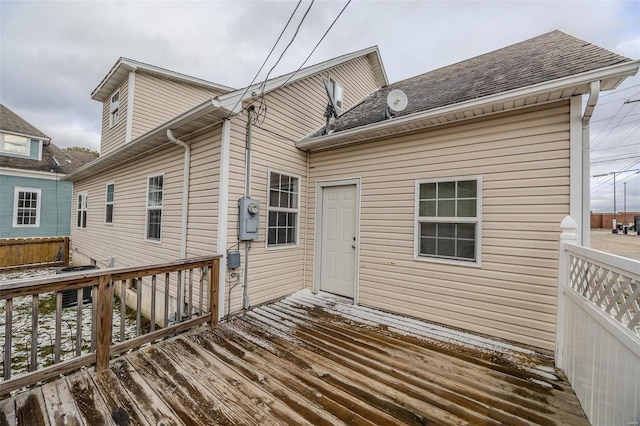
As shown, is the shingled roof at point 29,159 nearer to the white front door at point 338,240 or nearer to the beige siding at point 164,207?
the beige siding at point 164,207

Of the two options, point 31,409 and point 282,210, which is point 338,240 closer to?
point 282,210

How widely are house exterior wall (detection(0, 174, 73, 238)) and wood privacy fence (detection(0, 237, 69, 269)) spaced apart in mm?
1794

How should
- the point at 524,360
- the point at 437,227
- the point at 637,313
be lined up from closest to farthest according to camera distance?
the point at 637,313, the point at 524,360, the point at 437,227

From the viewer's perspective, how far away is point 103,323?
2643 mm

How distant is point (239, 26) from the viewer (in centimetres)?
475

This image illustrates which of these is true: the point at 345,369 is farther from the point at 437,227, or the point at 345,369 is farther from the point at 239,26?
the point at 239,26

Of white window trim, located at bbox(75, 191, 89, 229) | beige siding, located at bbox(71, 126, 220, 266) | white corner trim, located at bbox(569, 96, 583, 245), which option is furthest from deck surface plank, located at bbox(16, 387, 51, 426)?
white window trim, located at bbox(75, 191, 89, 229)

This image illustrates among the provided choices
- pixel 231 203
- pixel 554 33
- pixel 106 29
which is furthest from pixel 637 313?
pixel 106 29

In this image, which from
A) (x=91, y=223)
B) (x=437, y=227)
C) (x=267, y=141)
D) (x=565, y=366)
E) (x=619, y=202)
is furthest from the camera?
(x=619, y=202)

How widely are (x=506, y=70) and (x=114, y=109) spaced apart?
448 inches

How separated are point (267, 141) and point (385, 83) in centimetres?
633

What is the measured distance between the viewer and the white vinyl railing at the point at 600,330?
A: 1.45 m

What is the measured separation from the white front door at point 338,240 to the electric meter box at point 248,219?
156 centimetres

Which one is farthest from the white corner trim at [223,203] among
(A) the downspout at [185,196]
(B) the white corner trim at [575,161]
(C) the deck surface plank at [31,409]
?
(B) the white corner trim at [575,161]
